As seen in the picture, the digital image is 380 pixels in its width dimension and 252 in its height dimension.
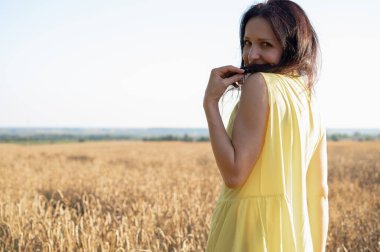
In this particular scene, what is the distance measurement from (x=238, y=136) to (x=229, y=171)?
106 mm

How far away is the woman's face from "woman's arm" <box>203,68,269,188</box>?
182 millimetres

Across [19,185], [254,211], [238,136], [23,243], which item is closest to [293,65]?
[238,136]

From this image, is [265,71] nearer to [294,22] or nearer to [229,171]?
[294,22]

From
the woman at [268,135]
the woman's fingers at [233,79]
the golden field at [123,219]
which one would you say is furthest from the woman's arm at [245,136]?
the golden field at [123,219]

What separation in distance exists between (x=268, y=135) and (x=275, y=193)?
0.18 metres

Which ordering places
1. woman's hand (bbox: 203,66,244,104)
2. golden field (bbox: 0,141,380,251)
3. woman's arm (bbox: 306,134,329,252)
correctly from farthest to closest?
1. golden field (bbox: 0,141,380,251)
2. woman's arm (bbox: 306,134,329,252)
3. woman's hand (bbox: 203,66,244,104)

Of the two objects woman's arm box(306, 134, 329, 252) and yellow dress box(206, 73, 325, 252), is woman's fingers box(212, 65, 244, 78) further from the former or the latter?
woman's arm box(306, 134, 329, 252)

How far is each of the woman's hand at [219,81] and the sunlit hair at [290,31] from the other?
133mm

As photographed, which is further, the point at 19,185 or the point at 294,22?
the point at 19,185

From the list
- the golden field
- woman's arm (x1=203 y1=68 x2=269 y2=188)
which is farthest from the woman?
the golden field

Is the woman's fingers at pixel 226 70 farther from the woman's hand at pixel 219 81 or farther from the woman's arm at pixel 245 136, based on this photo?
the woman's arm at pixel 245 136

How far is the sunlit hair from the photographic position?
5.16 feet

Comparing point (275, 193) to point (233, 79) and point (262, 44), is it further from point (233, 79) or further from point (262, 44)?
point (262, 44)

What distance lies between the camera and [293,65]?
1591 mm
